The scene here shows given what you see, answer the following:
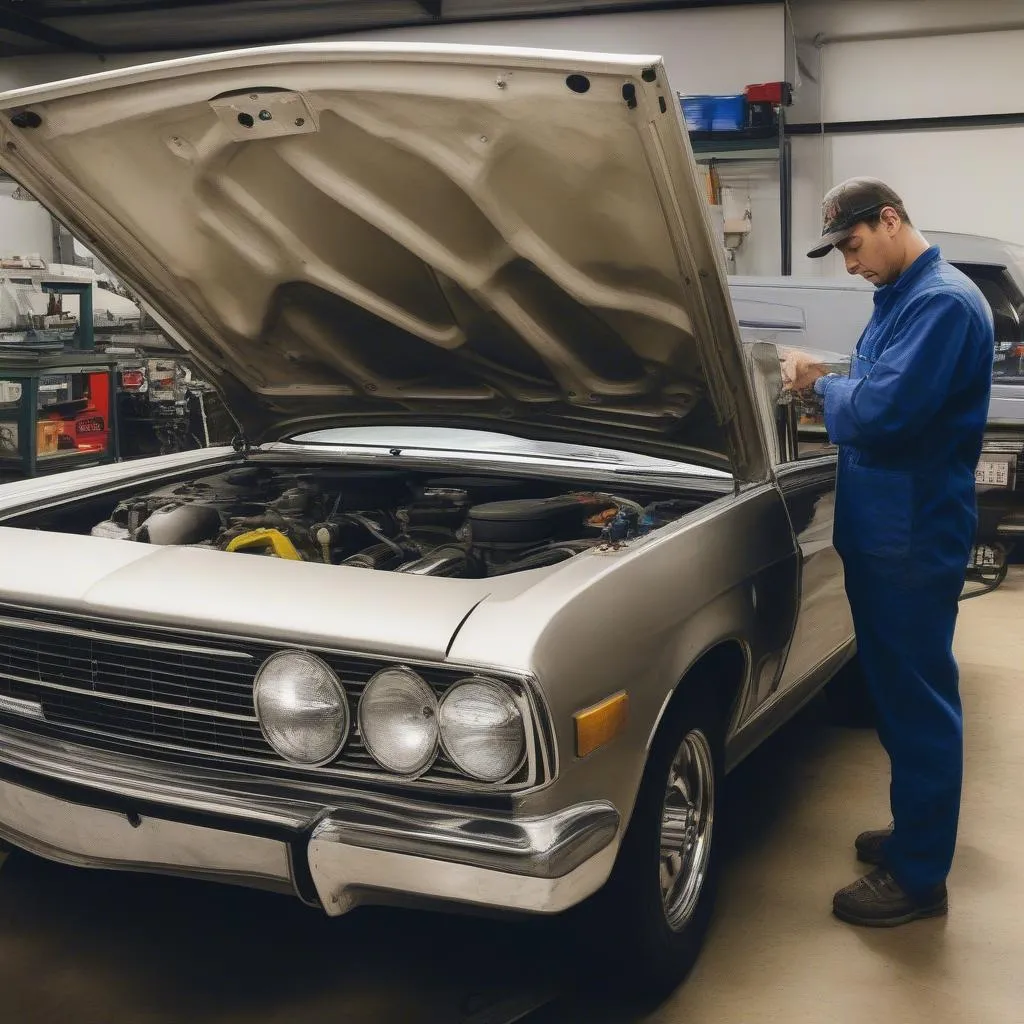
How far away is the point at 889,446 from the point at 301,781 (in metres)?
1.30

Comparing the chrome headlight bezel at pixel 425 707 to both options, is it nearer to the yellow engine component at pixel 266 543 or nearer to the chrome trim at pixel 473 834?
the chrome trim at pixel 473 834

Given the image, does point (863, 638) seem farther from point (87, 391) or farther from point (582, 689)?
point (87, 391)

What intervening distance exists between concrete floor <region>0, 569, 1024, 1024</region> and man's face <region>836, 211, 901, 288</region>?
1347 millimetres

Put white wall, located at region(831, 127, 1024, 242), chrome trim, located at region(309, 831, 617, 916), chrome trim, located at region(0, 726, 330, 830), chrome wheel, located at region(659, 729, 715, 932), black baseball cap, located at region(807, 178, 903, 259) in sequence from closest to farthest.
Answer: chrome trim, located at region(309, 831, 617, 916) < chrome trim, located at region(0, 726, 330, 830) < chrome wheel, located at region(659, 729, 715, 932) < black baseball cap, located at region(807, 178, 903, 259) < white wall, located at region(831, 127, 1024, 242)

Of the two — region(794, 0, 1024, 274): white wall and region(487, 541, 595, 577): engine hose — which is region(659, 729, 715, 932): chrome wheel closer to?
region(487, 541, 595, 577): engine hose

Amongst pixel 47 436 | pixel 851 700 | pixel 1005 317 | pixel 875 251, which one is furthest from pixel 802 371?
pixel 47 436

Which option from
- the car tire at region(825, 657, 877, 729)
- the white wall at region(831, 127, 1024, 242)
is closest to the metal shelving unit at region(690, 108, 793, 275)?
the white wall at region(831, 127, 1024, 242)

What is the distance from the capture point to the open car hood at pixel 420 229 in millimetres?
1816

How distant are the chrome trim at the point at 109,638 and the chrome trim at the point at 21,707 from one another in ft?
0.48

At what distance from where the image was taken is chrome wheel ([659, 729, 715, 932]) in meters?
2.09

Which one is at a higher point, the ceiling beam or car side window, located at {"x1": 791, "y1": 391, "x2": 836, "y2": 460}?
the ceiling beam

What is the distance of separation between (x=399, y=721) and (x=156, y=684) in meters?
0.44

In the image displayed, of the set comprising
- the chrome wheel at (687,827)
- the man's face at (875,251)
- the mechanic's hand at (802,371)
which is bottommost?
the chrome wheel at (687,827)

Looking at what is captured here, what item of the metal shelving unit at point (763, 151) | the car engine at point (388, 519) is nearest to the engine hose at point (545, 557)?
the car engine at point (388, 519)
